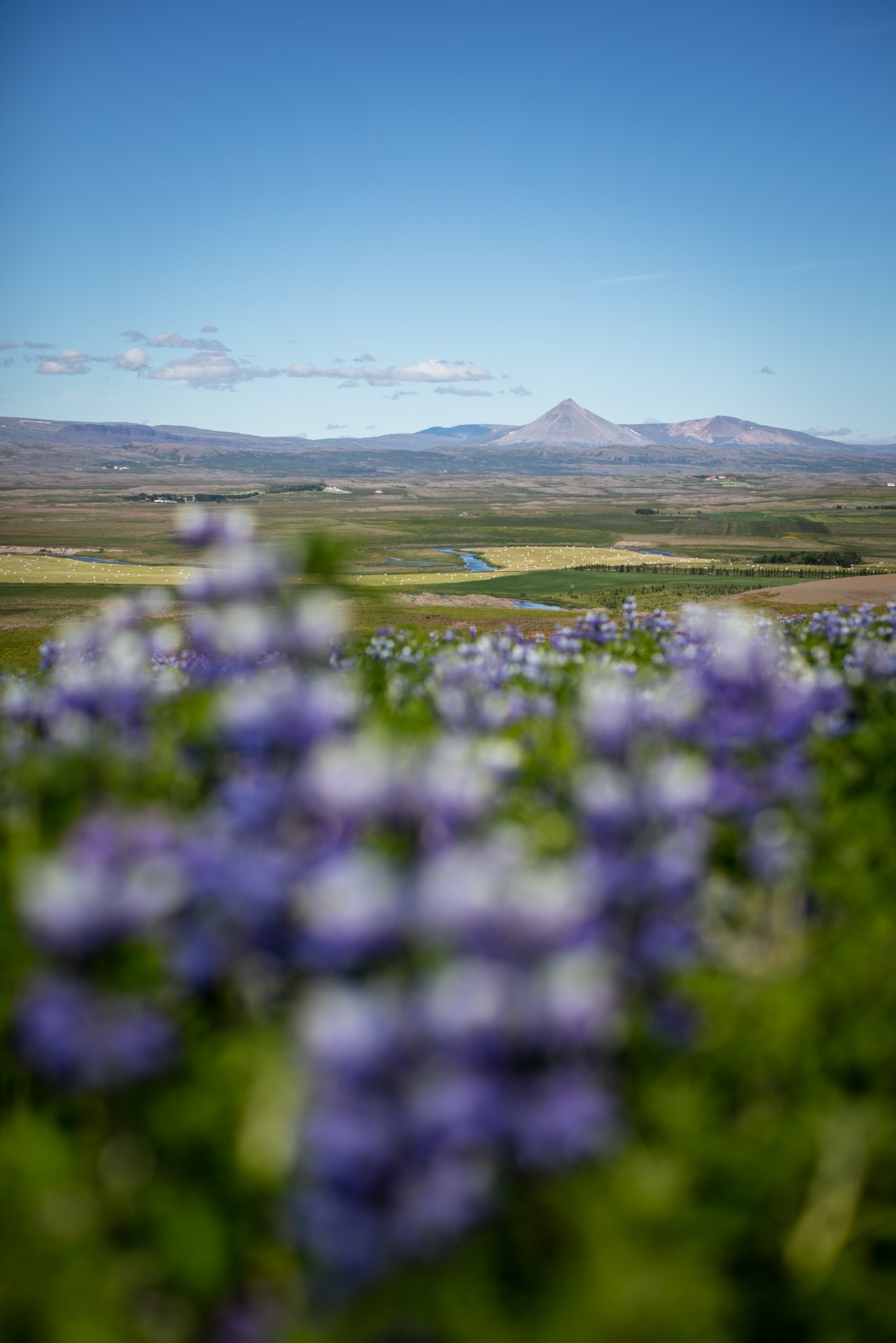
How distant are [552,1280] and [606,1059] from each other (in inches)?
23.2

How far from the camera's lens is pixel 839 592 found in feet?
98.9

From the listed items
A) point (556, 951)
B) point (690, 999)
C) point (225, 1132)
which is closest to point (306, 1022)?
point (556, 951)

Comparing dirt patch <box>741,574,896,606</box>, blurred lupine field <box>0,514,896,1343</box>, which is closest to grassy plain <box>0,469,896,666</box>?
blurred lupine field <box>0,514,896,1343</box>

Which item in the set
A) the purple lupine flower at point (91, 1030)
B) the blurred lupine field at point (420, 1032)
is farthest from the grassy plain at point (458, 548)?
the purple lupine flower at point (91, 1030)

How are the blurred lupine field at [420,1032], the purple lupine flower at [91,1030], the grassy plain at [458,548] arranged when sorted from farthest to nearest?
the grassy plain at [458,548] < the purple lupine flower at [91,1030] < the blurred lupine field at [420,1032]

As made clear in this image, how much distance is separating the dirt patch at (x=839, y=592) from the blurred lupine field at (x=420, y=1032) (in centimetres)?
2598

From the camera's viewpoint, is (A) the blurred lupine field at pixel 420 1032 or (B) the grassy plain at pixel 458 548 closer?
(A) the blurred lupine field at pixel 420 1032

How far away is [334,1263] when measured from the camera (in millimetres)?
1748

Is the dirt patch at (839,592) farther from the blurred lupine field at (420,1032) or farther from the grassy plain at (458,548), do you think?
the blurred lupine field at (420,1032)

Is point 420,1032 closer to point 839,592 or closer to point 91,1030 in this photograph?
point 91,1030

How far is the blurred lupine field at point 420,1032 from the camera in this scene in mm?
1680

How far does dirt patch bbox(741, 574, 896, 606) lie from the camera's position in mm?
28547

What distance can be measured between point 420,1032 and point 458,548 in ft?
407

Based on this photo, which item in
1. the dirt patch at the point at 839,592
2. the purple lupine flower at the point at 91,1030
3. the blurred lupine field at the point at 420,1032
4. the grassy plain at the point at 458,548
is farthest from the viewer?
the grassy plain at the point at 458,548
